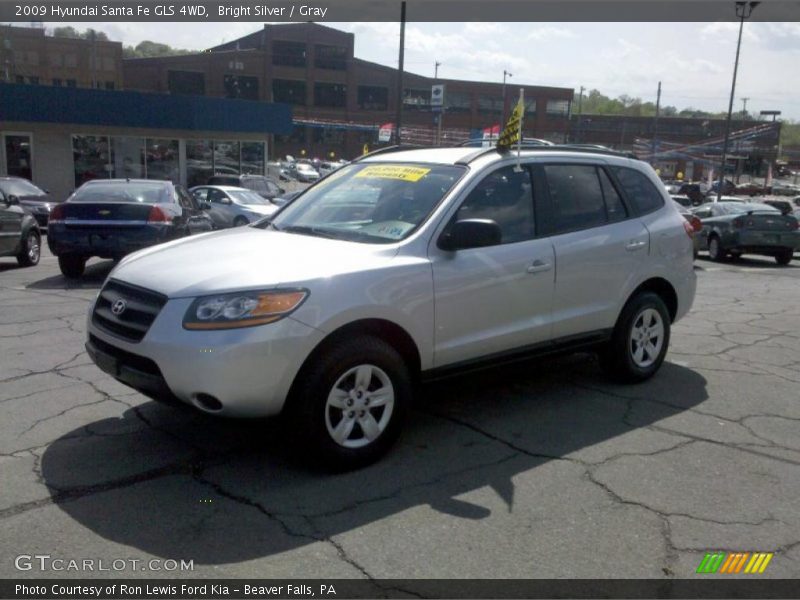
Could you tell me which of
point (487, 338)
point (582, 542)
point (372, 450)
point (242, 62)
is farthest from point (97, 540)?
point (242, 62)

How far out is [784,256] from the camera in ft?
61.6

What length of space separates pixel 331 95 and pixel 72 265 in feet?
244

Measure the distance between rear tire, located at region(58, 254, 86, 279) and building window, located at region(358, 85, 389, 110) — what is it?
74459mm

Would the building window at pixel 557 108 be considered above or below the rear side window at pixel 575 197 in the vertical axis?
above

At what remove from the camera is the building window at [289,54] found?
78.3m

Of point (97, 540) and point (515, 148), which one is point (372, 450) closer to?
point (97, 540)

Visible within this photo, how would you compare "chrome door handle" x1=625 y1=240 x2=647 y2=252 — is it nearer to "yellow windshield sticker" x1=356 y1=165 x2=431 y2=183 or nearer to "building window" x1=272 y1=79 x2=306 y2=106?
"yellow windshield sticker" x1=356 y1=165 x2=431 y2=183

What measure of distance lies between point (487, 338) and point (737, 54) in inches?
1305

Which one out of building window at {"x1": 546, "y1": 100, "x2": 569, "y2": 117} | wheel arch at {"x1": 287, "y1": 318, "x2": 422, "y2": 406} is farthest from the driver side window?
building window at {"x1": 546, "y1": 100, "x2": 569, "y2": 117}

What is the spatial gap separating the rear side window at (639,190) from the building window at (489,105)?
79020 mm

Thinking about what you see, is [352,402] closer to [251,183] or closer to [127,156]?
[251,183]

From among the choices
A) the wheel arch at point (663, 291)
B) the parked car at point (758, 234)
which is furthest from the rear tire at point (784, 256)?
the wheel arch at point (663, 291)

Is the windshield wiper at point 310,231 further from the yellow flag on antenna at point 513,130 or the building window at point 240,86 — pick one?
the building window at point 240,86

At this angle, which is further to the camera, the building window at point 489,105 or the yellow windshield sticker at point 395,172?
the building window at point 489,105
